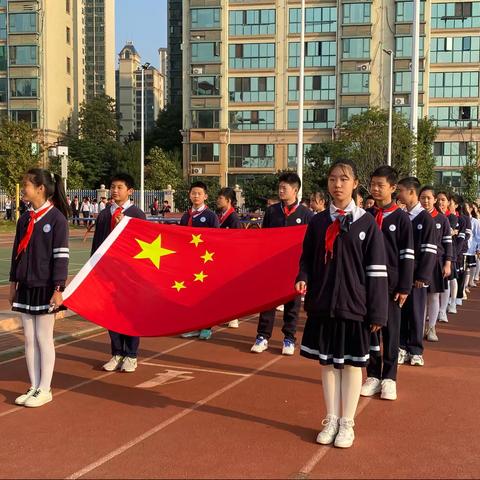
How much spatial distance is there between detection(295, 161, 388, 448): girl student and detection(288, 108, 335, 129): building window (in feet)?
169

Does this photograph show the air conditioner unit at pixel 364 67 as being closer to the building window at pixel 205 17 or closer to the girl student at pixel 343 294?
the building window at pixel 205 17

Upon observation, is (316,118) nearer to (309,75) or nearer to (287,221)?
(309,75)

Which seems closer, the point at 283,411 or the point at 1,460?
the point at 1,460

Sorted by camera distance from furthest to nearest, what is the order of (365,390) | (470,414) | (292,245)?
(292,245)
(365,390)
(470,414)

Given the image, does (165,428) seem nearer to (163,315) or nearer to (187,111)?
(163,315)

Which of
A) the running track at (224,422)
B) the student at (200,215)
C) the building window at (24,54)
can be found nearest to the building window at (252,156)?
the building window at (24,54)

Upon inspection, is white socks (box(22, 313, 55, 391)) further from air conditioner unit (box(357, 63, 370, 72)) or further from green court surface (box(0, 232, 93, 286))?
air conditioner unit (box(357, 63, 370, 72))

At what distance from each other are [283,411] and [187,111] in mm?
53388

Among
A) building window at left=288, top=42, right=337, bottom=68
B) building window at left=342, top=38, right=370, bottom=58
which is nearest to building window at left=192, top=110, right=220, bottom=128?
building window at left=288, top=42, right=337, bottom=68

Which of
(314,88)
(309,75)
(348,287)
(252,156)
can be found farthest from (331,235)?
(309,75)

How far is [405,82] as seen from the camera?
54.2 metres

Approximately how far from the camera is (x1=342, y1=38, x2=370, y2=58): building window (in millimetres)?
54062

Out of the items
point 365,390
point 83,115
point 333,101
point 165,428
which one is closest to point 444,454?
point 365,390

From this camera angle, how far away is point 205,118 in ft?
187
